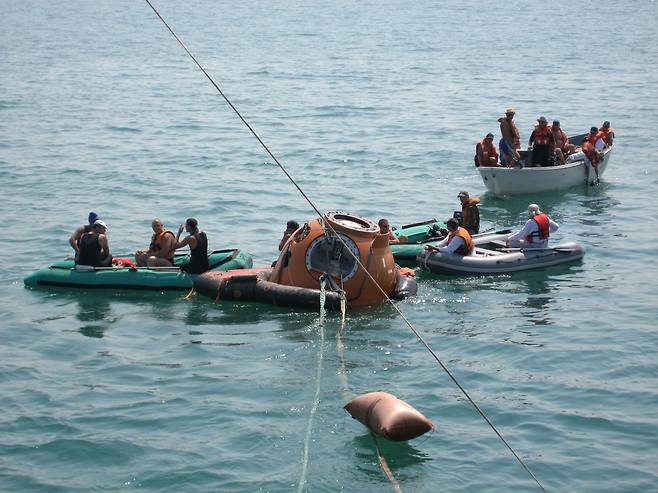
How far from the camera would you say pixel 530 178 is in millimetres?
26656

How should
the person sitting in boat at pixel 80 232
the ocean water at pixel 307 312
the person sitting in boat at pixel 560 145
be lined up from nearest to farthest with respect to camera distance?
the ocean water at pixel 307 312 < the person sitting in boat at pixel 80 232 < the person sitting in boat at pixel 560 145

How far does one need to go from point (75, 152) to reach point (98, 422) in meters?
20.6

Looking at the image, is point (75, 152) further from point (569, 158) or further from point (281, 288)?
point (281, 288)

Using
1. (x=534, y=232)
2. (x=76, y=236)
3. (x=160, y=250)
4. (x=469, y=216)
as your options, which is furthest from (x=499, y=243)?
(x=76, y=236)

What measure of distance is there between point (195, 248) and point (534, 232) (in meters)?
6.35

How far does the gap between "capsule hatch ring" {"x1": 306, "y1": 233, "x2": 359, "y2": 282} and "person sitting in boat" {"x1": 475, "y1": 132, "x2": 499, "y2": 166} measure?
8.73 meters

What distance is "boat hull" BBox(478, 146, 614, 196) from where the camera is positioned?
2649 centimetres

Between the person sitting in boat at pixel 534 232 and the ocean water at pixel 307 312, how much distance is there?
2.36 feet

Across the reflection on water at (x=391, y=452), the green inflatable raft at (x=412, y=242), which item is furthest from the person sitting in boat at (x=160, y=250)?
the reflection on water at (x=391, y=452)

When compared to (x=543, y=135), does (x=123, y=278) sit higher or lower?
lower

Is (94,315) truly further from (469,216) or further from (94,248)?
(469,216)

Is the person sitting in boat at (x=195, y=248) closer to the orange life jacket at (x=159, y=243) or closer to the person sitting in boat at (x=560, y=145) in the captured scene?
the orange life jacket at (x=159, y=243)

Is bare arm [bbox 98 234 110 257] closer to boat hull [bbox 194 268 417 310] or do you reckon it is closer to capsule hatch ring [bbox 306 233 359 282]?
boat hull [bbox 194 268 417 310]

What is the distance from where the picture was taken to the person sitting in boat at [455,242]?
20.5m
